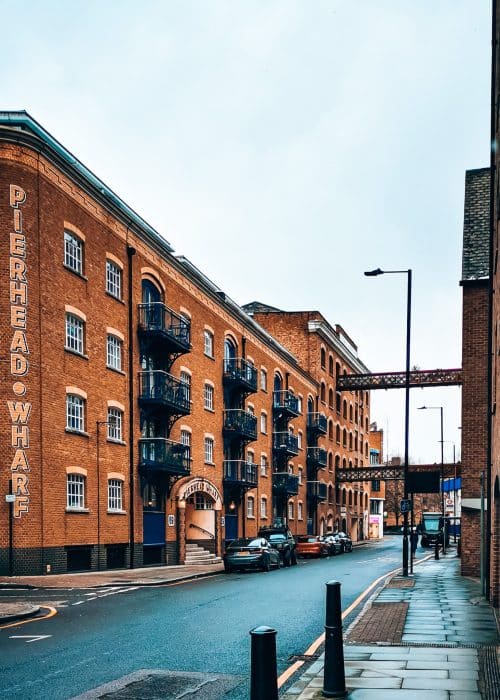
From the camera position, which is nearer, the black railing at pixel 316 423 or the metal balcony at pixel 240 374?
the metal balcony at pixel 240 374

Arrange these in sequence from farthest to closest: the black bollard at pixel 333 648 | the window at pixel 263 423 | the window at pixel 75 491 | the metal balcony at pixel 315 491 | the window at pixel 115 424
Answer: the metal balcony at pixel 315 491 → the window at pixel 263 423 → the window at pixel 115 424 → the window at pixel 75 491 → the black bollard at pixel 333 648

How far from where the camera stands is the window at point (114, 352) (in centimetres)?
3020

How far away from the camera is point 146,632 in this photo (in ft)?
42.0

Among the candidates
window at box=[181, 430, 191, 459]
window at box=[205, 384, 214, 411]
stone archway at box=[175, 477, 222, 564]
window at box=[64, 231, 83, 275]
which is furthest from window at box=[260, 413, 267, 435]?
window at box=[64, 231, 83, 275]

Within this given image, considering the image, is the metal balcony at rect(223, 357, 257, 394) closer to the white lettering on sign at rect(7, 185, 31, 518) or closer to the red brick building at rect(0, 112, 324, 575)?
the red brick building at rect(0, 112, 324, 575)

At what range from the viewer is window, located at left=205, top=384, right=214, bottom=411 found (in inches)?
1600

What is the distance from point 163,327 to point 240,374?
11.3 meters

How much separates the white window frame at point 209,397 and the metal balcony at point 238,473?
3.69 meters

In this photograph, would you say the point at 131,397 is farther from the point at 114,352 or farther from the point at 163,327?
the point at 163,327

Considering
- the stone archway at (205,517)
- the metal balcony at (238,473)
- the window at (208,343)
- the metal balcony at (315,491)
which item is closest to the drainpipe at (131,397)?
the stone archway at (205,517)

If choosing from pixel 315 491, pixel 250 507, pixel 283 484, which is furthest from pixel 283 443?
pixel 315 491

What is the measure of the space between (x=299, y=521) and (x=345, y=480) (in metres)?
13.1

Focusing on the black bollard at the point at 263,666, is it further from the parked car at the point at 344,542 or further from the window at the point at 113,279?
the parked car at the point at 344,542

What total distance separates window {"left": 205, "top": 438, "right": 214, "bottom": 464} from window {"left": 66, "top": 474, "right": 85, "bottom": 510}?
1295 centimetres
